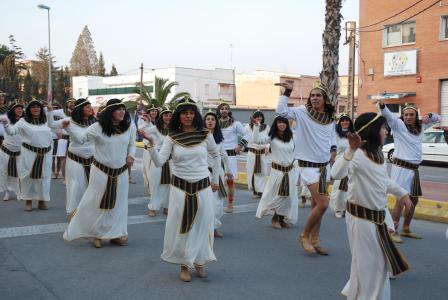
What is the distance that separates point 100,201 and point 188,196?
6.01 feet

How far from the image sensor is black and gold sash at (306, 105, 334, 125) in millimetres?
6855

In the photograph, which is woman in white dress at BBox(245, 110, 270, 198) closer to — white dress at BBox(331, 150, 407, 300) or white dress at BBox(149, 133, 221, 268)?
white dress at BBox(149, 133, 221, 268)

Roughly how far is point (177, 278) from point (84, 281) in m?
0.99

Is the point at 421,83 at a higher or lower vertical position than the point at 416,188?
higher

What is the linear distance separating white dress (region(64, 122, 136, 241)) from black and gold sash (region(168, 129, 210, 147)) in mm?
1403

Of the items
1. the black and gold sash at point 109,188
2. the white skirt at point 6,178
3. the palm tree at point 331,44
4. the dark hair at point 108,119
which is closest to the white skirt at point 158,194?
the black and gold sash at point 109,188

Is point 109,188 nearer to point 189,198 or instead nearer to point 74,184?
point 74,184

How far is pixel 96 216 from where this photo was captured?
7.02m

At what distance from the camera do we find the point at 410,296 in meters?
5.30

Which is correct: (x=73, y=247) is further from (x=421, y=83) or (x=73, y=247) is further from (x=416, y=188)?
(x=421, y=83)

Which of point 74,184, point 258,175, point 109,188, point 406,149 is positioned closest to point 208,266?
point 109,188

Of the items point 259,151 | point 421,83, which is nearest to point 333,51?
point 259,151

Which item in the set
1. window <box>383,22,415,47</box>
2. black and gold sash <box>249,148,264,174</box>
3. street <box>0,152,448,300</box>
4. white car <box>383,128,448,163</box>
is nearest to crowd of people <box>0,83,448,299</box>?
street <box>0,152,448,300</box>

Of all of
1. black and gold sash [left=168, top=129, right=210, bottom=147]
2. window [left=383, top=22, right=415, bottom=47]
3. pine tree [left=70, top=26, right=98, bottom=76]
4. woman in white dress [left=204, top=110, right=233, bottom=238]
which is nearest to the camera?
black and gold sash [left=168, top=129, right=210, bottom=147]
